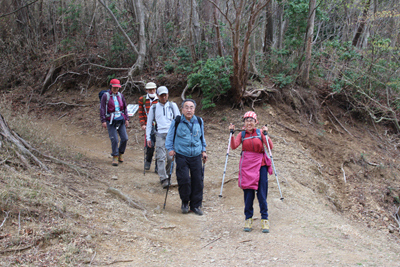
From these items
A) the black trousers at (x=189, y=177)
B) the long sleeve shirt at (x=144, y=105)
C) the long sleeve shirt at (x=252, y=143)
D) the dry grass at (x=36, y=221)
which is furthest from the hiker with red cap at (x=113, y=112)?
the long sleeve shirt at (x=252, y=143)

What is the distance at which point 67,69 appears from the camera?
1667 cm

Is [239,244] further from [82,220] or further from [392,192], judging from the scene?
[392,192]

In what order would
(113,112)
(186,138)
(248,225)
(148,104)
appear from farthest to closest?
(113,112) → (148,104) → (186,138) → (248,225)

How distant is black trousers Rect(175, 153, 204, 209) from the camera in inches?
227

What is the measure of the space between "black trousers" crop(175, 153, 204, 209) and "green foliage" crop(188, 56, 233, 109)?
621 centimetres

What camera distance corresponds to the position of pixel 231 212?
6.46 metres

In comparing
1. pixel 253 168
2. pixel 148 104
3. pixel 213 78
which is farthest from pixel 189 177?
pixel 213 78

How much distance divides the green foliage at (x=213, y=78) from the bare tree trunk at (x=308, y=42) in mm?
3721

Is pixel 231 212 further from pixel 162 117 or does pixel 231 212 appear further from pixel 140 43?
pixel 140 43

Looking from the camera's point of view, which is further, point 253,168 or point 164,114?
point 164,114

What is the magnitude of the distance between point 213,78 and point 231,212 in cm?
623

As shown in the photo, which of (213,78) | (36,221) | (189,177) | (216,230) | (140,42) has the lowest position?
(216,230)

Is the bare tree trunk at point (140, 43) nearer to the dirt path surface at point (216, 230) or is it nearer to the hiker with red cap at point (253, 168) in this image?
the dirt path surface at point (216, 230)

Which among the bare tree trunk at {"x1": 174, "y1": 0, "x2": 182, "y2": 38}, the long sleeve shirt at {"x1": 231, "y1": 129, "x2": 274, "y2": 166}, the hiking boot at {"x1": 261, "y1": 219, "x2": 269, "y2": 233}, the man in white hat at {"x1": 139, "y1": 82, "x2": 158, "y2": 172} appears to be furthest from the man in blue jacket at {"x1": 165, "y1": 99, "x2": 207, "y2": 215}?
Result: the bare tree trunk at {"x1": 174, "y1": 0, "x2": 182, "y2": 38}
